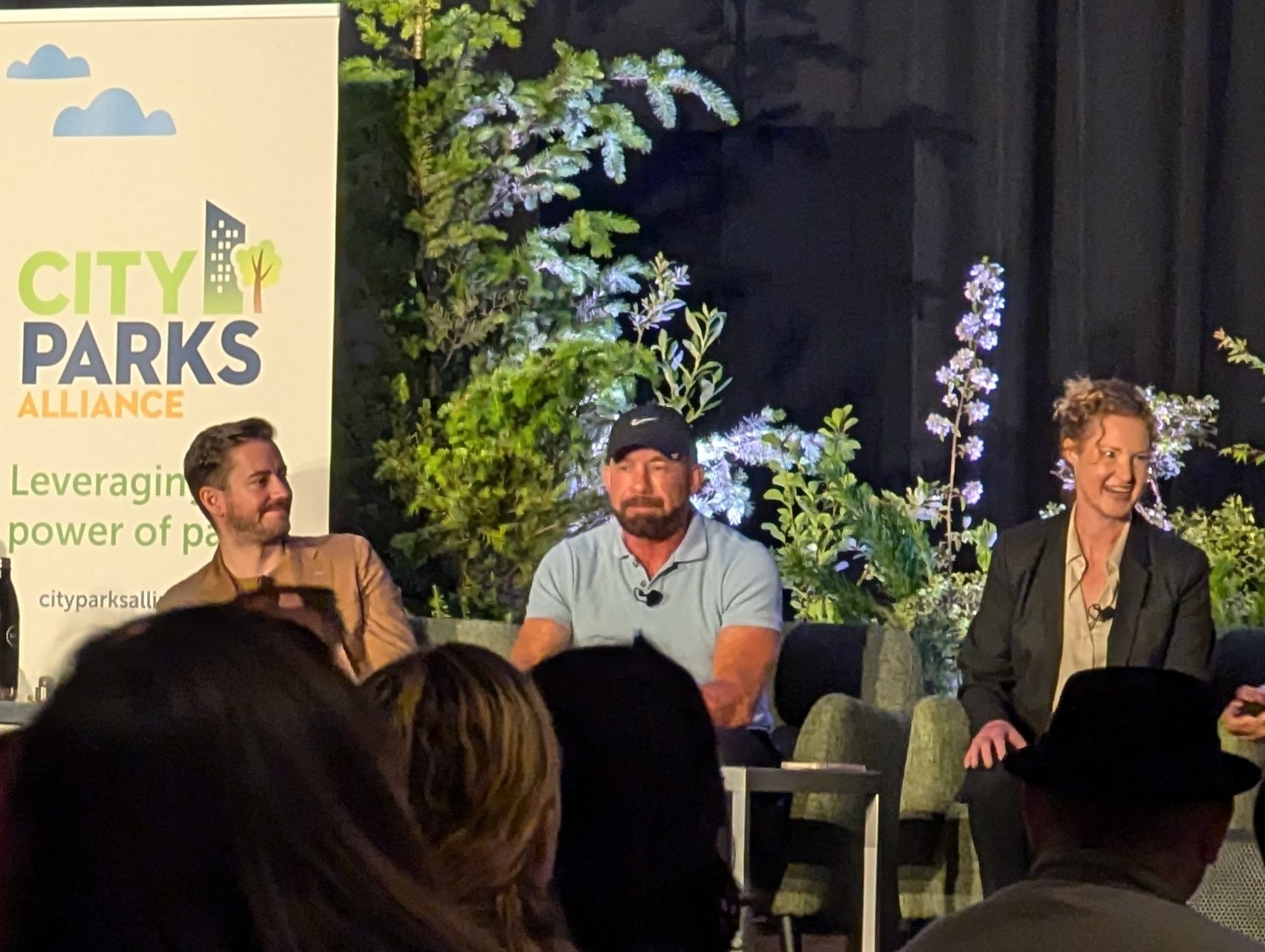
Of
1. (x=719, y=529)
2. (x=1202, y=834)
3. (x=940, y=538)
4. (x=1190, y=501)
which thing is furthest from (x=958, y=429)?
(x=1202, y=834)

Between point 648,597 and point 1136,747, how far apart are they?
2276mm

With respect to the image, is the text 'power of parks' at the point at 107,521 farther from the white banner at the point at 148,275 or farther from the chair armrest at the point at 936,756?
the chair armrest at the point at 936,756

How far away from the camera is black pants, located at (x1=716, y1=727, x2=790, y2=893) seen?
3.76m

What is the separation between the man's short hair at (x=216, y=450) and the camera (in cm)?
396

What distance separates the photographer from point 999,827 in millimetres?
3662

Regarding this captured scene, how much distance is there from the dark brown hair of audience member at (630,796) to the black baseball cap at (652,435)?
239 cm

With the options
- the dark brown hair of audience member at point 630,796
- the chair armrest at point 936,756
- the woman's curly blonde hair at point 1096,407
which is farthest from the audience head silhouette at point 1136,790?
the chair armrest at point 936,756

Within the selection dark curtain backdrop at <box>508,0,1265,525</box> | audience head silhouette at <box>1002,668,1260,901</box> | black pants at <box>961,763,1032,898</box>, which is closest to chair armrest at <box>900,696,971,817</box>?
black pants at <box>961,763,1032,898</box>

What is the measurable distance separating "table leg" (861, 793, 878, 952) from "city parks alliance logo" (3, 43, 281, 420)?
1692 millimetres

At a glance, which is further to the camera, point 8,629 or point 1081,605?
point 8,629

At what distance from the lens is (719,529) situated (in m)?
4.04

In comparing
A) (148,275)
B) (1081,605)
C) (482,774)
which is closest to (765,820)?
(1081,605)

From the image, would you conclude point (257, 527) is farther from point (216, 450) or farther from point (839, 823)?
point (839, 823)

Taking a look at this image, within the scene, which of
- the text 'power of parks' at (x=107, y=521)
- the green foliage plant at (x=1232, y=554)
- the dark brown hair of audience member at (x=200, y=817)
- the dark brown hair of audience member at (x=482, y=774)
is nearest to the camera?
the dark brown hair of audience member at (x=200, y=817)
